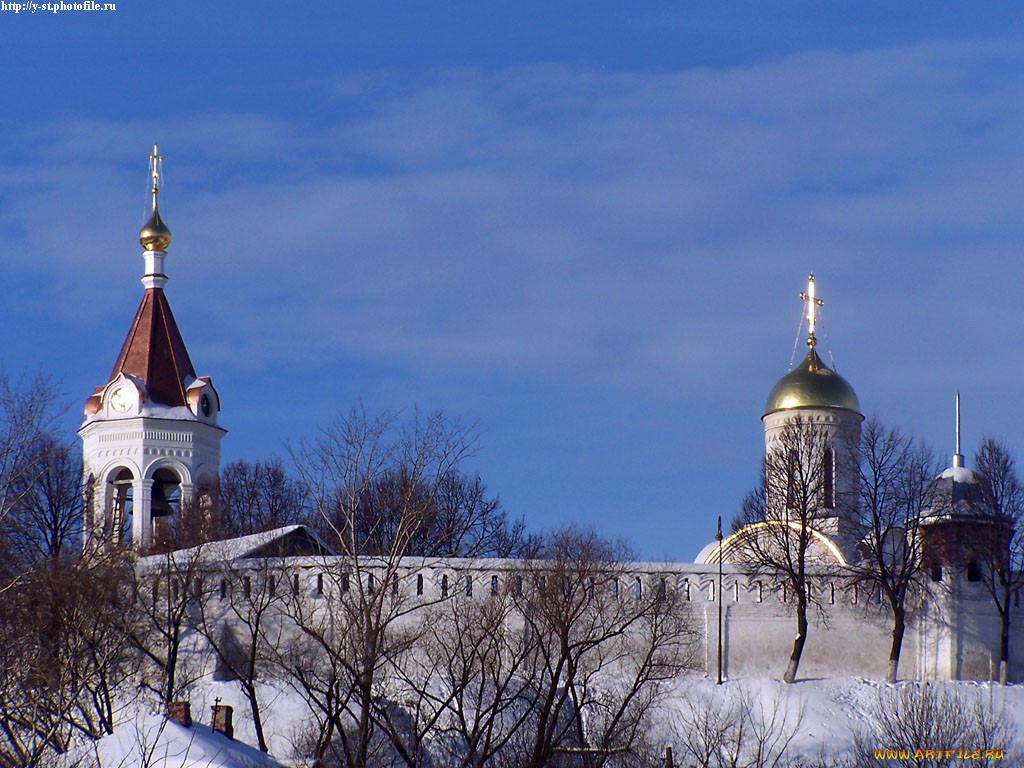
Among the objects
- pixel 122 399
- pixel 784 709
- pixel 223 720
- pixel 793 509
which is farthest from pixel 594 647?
pixel 122 399

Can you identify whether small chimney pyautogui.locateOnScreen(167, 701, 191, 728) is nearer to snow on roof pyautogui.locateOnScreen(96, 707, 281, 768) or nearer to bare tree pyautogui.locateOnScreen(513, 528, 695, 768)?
snow on roof pyautogui.locateOnScreen(96, 707, 281, 768)

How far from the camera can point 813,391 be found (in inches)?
1315

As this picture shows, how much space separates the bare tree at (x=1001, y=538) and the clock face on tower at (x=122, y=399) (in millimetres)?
14535

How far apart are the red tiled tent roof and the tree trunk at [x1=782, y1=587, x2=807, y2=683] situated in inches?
458

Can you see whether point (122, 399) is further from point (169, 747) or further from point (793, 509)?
point (169, 747)

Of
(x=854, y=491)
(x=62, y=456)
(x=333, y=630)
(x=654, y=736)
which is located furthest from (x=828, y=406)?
(x=62, y=456)

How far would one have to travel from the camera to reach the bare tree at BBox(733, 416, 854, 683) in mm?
30094

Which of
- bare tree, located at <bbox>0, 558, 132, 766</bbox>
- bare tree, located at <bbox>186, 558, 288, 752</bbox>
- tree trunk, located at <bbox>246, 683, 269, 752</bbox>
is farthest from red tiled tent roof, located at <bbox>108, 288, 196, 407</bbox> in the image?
tree trunk, located at <bbox>246, 683, 269, 752</bbox>

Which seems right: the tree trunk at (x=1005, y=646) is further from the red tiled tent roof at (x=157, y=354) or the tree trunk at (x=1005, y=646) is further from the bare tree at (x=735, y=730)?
the red tiled tent roof at (x=157, y=354)

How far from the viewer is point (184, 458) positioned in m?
33.3

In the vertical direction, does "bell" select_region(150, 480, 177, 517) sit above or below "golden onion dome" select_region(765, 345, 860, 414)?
below

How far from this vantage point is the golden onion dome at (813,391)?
33312 millimetres

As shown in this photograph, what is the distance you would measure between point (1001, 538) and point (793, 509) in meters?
3.41

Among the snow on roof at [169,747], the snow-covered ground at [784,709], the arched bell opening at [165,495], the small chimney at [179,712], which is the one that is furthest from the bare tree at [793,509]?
the snow on roof at [169,747]
